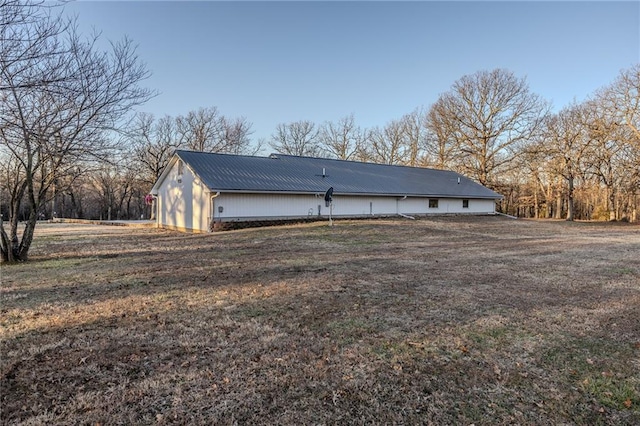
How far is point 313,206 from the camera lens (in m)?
20.6

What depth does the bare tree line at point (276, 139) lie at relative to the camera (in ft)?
19.1

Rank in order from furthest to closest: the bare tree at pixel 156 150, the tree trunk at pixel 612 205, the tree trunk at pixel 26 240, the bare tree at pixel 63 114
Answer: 1. the bare tree at pixel 156 150
2. the tree trunk at pixel 612 205
3. the tree trunk at pixel 26 240
4. the bare tree at pixel 63 114

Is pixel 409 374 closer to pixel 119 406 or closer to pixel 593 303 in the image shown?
pixel 119 406

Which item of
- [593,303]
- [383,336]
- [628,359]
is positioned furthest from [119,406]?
[593,303]

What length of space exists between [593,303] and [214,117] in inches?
1673

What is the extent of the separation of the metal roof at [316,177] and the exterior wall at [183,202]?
2.73 feet

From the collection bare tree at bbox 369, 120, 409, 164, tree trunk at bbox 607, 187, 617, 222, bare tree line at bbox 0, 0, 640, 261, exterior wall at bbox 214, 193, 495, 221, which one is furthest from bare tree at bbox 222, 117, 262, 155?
tree trunk at bbox 607, 187, 617, 222

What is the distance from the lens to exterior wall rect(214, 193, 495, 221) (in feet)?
57.8

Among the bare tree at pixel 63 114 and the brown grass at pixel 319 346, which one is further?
the bare tree at pixel 63 114

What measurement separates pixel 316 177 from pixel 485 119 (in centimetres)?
1835

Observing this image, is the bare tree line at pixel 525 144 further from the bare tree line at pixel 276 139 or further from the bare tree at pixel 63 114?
the bare tree at pixel 63 114

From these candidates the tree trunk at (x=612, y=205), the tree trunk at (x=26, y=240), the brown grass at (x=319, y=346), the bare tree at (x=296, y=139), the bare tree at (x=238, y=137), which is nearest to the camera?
the brown grass at (x=319, y=346)

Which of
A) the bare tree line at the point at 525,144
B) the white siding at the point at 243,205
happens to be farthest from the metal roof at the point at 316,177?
the bare tree line at the point at 525,144

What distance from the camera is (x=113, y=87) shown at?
28.6ft
